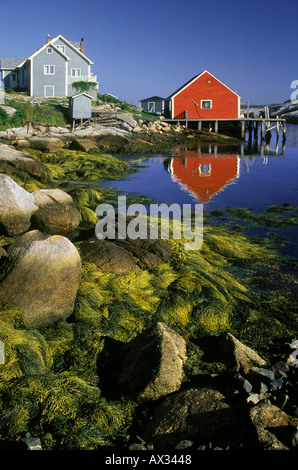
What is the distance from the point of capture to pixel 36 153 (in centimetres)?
2327

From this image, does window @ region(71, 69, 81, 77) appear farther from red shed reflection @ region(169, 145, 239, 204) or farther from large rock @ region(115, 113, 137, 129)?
red shed reflection @ region(169, 145, 239, 204)

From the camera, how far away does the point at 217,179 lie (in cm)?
2039

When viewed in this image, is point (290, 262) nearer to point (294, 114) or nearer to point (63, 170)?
point (63, 170)

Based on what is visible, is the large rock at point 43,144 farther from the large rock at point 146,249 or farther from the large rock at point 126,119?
the large rock at point 146,249

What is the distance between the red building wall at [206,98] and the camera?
4400 centimetres

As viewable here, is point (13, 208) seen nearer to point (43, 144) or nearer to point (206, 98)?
point (43, 144)

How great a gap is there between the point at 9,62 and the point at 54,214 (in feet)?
153

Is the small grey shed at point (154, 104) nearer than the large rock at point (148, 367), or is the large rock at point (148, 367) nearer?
the large rock at point (148, 367)

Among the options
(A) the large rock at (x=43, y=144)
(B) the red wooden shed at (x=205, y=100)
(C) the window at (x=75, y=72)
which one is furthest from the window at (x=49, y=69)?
(A) the large rock at (x=43, y=144)

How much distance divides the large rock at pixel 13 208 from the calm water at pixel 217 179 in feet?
23.7

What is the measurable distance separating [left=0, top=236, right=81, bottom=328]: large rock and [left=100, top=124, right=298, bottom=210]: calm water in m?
8.81

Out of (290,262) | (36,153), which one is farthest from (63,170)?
(290,262)

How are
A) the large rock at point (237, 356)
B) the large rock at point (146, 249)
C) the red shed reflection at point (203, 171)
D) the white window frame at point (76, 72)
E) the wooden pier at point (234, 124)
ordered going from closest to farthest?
the large rock at point (237, 356), the large rock at point (146, 249), the red shed reflection at point (203, 171), the wooden pier at point (234, 124), the white window frame at point (76, 72)

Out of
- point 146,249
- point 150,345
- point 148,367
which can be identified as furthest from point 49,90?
point 148,367
